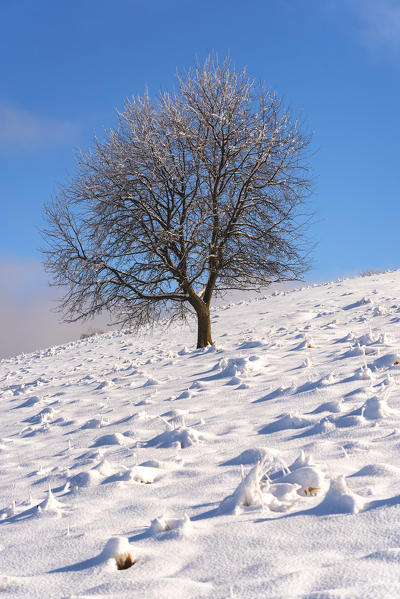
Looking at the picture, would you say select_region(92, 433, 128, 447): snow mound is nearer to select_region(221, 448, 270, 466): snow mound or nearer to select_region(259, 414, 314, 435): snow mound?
select_region(259, 414, 314, 435): snow mound

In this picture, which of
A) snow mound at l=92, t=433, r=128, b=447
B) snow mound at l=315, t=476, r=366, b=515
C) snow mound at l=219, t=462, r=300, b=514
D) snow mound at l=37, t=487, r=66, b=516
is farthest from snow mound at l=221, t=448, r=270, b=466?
snow mound at l=92, t=433, r=128, b=447

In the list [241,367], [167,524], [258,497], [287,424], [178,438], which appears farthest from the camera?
[241,367]

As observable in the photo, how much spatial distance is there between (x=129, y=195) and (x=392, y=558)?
11.1 metres

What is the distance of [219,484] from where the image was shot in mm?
3371

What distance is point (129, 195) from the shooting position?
12109mm

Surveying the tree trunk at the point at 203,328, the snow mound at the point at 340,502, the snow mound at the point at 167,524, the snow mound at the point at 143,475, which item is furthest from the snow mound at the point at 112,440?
the tree trunk at the point at 203,328

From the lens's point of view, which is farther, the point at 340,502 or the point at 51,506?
the point at 51,506

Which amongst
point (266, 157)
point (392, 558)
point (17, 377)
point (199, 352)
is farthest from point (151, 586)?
point (17, 377)

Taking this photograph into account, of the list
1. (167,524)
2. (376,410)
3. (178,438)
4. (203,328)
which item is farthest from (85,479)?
(203,328)

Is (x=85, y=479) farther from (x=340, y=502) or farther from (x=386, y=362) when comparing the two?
(x=386, y=362)

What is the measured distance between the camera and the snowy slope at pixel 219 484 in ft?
6.93

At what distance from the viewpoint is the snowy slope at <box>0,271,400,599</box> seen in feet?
6.93

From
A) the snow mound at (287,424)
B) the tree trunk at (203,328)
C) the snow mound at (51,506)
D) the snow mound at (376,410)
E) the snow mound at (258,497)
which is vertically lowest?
the snow mound at (51,506)

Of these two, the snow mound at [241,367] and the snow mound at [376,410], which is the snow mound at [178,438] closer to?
the snow mound at [376,410]
